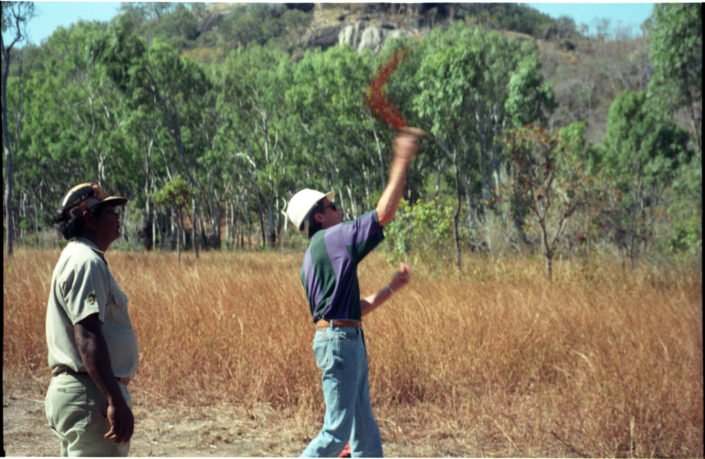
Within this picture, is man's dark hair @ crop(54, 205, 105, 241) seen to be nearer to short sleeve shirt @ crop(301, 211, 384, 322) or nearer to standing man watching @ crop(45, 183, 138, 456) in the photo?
standing man watching @ crop(45, 183, 138, 456)

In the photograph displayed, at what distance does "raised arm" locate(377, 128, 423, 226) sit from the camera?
333cm

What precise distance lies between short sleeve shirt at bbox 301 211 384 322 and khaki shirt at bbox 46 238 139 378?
87cm

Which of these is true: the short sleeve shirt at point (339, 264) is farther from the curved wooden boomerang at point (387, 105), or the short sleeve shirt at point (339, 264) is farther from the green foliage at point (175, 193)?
the green foliage at point (175, 193)

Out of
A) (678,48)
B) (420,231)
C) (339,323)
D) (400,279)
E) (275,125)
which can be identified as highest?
(678,48)

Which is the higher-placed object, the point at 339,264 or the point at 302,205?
the point at 302,205

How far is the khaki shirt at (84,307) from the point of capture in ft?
9.24

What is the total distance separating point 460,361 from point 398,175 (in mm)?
3758

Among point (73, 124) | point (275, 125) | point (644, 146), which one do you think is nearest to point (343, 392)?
point (275, 125)

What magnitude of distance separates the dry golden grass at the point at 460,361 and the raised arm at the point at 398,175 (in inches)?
103

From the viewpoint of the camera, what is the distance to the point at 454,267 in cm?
1394

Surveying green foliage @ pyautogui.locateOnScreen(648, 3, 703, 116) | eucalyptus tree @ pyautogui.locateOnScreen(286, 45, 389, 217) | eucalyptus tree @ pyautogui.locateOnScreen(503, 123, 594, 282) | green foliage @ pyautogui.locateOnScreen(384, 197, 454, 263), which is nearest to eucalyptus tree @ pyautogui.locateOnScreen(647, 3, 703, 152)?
green foliage @ pyautogui.locateOnScreen(648, 3, 703, 116)

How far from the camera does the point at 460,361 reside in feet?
22.5

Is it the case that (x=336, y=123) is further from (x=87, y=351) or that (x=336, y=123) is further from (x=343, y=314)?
(x=87, y=351)

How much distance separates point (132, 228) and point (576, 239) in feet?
67.2
